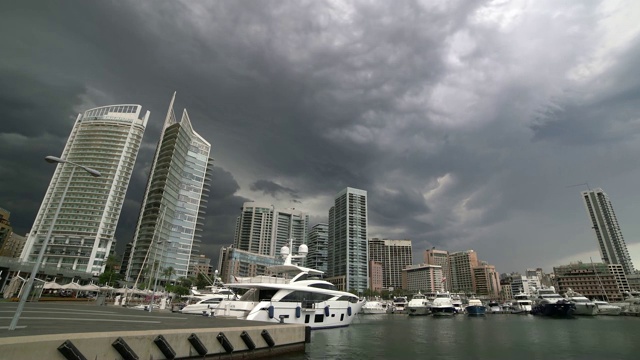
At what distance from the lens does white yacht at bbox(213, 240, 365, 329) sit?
2950 cm

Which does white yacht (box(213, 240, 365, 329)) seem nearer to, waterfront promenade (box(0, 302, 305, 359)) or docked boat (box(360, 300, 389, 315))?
waterfront promenade (box(0, 302, 305, 359))

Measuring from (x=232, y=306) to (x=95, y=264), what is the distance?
337ft

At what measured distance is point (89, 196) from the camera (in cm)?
11038

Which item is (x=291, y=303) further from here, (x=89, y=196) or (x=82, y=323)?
(x=89, y=196)

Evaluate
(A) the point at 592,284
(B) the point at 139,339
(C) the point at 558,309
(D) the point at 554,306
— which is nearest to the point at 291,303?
(B) the point at 139,339

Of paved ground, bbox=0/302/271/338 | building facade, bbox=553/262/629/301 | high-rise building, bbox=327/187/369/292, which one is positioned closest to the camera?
paved ground, bbox=0/302/271/338

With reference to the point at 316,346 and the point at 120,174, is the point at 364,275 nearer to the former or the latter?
the point at 120,174

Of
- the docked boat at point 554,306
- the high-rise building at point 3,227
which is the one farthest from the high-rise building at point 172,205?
the docked boat at point 554,306

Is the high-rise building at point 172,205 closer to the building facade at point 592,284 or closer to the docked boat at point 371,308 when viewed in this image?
the docked boat at point 371,308

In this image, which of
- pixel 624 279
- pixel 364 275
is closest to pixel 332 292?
pixel 364 275

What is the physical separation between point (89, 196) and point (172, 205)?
28.3 metres

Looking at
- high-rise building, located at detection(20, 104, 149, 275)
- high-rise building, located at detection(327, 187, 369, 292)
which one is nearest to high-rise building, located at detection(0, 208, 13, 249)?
high-rise building, located at detection(20, 104, 149, 275)

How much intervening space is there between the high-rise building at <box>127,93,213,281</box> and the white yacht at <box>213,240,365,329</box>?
265 feet

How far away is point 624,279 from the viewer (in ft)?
542
